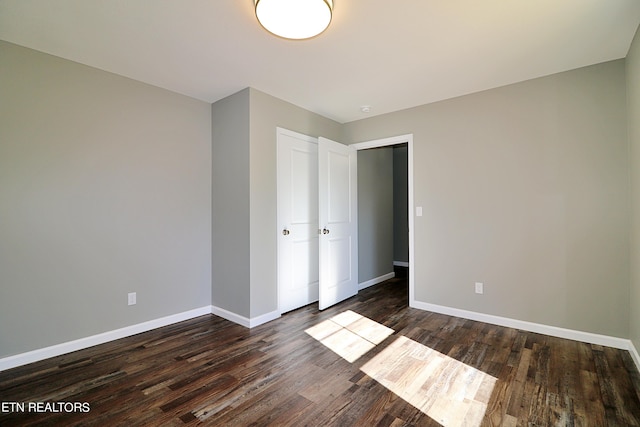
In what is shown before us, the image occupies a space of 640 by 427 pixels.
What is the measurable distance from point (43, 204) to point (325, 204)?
8.84 ft

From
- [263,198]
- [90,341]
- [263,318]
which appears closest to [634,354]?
[263,318]

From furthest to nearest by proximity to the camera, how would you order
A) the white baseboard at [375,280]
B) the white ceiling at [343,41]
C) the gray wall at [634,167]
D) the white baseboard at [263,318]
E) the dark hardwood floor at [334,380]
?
the white baseboard at [375,280] < the white baseboard at [263,318] < the gray wall at [634,167] < the white ceiling at [343,41] < the dark hardwood floor at [334,380]

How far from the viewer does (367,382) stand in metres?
2.04

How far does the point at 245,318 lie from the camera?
3086mm

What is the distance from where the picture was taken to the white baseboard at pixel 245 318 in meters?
3.06

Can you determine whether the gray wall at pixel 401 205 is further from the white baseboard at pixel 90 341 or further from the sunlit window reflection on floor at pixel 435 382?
the white baseboard at pixel 90 341

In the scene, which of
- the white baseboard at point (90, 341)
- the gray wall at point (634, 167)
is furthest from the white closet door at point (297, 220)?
the gray wall at point (634, 167)

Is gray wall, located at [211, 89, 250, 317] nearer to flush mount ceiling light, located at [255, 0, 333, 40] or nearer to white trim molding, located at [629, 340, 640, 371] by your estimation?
flush mount ceiling light, located at [255, 0, 333, 40]

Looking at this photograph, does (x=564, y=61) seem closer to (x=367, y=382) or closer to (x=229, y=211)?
(x=367, y=382)

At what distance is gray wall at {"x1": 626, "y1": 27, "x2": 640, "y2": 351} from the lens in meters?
2.18

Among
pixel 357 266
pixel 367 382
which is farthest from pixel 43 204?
pixel 357 266

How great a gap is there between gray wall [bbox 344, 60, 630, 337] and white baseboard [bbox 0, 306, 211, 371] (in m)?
2.83

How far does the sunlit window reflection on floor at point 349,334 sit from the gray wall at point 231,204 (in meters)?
0.85

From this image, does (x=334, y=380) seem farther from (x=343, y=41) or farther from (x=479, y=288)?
(x=343, y=41)
